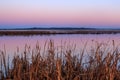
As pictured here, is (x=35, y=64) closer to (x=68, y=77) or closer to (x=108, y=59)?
(x=68, y=77)

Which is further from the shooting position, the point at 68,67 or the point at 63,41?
the point at 63,41

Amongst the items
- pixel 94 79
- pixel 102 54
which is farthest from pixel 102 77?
pixel 102 54

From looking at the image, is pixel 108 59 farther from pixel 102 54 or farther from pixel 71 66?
pixel 71 66

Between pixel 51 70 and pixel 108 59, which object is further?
pixel 51 70

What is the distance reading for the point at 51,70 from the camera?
6.38 m

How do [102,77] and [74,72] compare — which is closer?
[102,77]

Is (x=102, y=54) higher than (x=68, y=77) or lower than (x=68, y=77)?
higher

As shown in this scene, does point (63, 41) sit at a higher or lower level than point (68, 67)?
lower

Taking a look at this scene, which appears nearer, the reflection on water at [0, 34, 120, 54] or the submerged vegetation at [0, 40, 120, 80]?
the submerged vegetation at [0, 40, 120, 80]

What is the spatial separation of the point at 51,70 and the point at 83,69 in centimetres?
70

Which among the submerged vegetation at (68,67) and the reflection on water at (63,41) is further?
the reflection on water at (63,41)

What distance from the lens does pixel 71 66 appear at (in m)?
6.36

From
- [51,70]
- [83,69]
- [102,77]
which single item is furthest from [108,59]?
[51,70]

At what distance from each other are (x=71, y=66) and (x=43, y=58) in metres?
0.67
